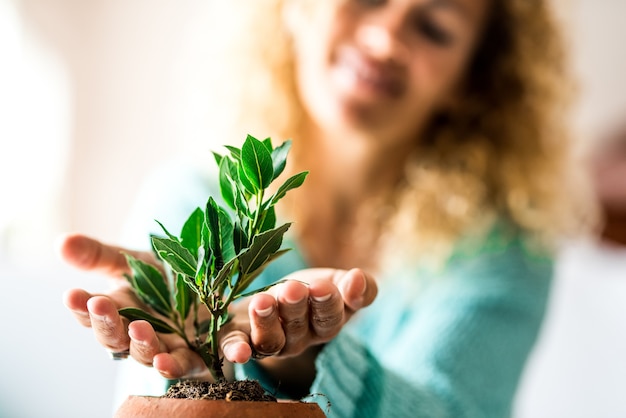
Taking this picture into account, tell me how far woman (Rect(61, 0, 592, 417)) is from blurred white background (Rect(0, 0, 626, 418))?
0.36m

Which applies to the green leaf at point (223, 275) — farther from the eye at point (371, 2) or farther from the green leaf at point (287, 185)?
the eye at point (371, 2)

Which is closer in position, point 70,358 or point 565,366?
point 70,358

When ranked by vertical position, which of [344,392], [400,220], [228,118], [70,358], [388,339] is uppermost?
[228,118]

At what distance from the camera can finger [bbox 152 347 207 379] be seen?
0.59 m

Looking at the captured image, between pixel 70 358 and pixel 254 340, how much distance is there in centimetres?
115

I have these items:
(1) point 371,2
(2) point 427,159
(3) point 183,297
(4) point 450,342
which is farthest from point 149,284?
(2) point 427,159

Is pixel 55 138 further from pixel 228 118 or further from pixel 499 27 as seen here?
pixel 499 27

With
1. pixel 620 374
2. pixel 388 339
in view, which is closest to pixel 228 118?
pixel 388 339

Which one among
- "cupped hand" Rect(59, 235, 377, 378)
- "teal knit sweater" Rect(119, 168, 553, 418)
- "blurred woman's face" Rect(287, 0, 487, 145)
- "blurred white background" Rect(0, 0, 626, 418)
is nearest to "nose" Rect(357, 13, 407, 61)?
"blurred woman's face" Rect(287, 0, 487, 145)

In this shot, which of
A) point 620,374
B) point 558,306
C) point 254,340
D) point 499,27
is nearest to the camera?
point 254,340

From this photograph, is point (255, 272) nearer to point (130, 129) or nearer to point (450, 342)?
point (450, 342)

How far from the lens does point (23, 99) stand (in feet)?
8.85

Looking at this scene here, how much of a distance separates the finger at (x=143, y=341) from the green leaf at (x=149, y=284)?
81 mm

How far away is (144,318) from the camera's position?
62 centimetres
